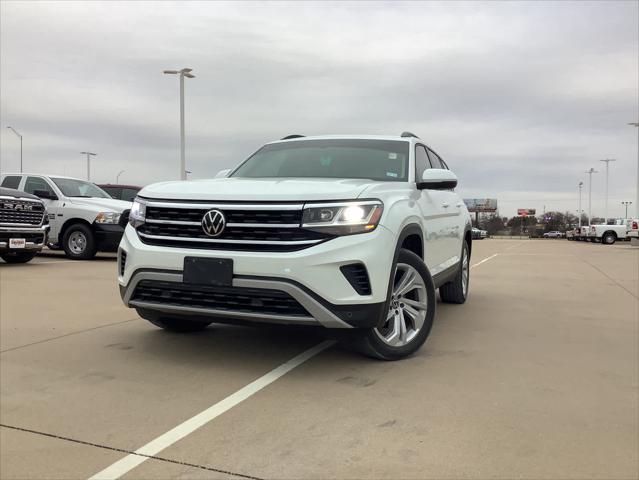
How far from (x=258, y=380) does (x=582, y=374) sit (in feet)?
7.49

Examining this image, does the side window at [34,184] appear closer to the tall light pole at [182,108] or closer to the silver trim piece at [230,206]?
the silver trim piece at [230,206]

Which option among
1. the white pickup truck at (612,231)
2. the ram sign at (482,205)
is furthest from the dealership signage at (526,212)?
A: the white pickup truck at (612,231)

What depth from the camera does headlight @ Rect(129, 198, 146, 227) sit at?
4156 millimetres

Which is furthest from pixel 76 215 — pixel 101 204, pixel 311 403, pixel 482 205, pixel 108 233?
pixel 482 205

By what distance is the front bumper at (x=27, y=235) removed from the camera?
998cm

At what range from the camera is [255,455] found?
2.62 meters

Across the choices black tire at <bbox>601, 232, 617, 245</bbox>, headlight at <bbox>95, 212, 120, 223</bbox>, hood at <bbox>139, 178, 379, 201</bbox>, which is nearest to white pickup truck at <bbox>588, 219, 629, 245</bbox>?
black tire at <bbox>601, 232, 617, 245</bbox>

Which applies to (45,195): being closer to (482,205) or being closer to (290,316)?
(290,316)

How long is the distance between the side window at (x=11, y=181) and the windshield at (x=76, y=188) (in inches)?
34.0

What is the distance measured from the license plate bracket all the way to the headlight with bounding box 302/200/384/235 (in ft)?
1.89

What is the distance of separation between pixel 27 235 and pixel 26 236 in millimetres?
31

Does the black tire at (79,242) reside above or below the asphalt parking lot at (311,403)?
above

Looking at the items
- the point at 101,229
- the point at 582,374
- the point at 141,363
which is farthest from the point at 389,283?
the point at 101,229

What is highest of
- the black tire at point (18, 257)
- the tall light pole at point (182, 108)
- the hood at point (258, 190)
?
the tall light pole at point (182, 108)
